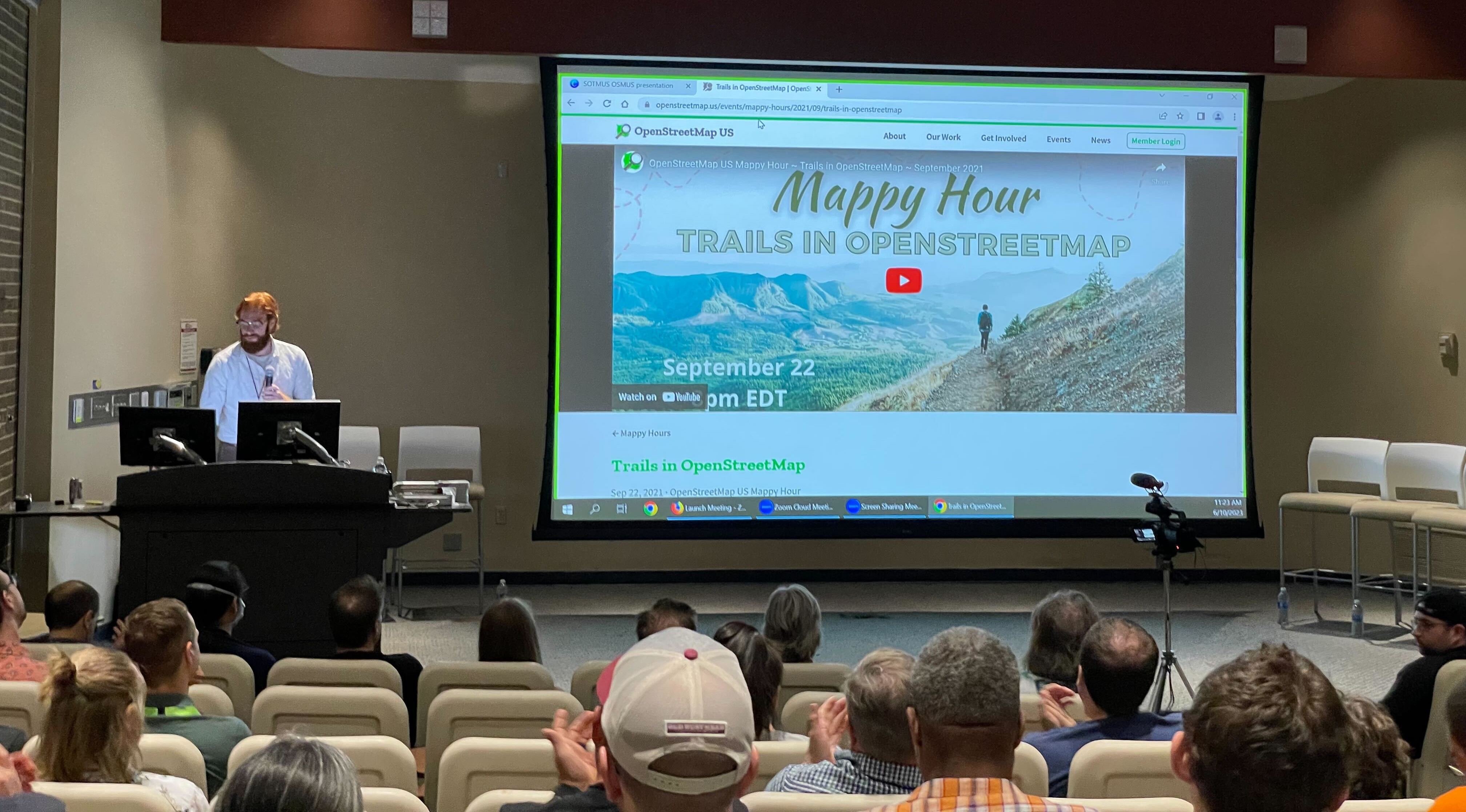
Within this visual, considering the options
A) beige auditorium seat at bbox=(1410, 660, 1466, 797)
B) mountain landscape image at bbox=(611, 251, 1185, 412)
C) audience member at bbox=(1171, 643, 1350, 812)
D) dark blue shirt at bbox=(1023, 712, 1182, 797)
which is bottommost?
beige auditorium seat at bbox=(1410, 660, 1466, 797)

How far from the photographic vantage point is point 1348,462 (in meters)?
7.64

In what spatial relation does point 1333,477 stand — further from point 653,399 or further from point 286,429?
point 286,429

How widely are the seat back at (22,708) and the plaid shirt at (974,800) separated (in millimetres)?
1990

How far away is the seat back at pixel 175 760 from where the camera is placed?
2.35 meters

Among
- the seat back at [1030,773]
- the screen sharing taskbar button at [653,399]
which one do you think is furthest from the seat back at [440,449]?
the seat back at [1030,773]

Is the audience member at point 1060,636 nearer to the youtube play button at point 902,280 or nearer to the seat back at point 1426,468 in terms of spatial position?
the youtube play button at point 902,280

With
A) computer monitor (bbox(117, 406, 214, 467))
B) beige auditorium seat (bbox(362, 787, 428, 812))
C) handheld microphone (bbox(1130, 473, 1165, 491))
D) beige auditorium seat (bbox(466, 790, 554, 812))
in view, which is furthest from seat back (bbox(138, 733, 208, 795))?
handheld microphone (bbox(1130, 473, 1165, 491))

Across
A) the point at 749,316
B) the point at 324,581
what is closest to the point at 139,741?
→ the point at 324,581

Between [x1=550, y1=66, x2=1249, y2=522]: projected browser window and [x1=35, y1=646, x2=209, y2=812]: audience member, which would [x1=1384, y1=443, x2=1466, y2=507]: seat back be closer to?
[x1=550, y1=66, x2=1249, y2=522]: projected browser window

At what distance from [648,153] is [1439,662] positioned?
14.7 feet

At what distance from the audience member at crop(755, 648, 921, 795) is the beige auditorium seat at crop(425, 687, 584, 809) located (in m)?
0.64

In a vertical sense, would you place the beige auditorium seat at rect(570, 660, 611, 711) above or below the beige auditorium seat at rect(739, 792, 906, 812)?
below

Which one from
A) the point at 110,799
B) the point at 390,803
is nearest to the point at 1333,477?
the point at 390,803

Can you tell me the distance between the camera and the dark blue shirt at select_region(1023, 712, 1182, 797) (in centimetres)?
273
